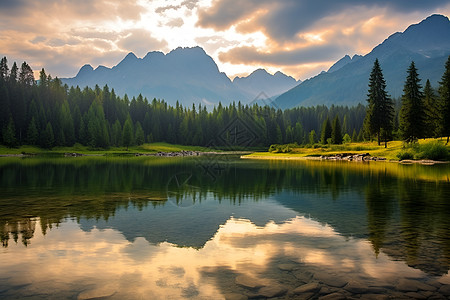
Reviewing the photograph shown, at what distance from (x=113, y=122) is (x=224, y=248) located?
520 feet

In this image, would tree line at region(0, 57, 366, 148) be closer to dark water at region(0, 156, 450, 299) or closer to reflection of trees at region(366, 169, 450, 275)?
reflection of trees at region(366, 169, 450, 275)

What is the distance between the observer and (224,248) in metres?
10.7

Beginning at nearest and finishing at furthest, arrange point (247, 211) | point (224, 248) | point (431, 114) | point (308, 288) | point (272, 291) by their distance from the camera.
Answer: point (272, 291) → point (308, 288) → point (224, 248) → point (247, 211) → point (431, 114)

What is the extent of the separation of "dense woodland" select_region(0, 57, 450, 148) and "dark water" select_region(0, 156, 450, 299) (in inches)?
2756

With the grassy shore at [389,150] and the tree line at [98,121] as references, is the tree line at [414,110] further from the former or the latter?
the tree line at [98,121]

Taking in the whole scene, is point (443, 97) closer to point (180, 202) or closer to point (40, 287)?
point (180, 202)

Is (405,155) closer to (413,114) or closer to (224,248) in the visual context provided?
(413,114)

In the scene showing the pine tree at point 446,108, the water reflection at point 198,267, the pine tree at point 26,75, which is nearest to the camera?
the water reflection at point 198,267

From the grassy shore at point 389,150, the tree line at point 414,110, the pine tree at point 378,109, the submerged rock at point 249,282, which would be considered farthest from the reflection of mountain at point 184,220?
the pine tree at point 378,109

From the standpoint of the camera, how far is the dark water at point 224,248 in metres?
7.59

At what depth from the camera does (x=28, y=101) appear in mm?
130750

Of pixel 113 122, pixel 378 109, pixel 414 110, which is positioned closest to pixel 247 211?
pixel 414 110

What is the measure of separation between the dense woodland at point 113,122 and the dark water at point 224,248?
6999 centimetres

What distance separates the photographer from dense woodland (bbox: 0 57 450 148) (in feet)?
380
